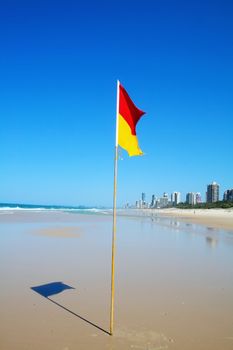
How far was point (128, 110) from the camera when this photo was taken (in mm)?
5965

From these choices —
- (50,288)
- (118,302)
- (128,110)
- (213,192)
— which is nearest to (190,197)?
(213,192)

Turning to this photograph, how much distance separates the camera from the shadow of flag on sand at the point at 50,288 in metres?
7.29

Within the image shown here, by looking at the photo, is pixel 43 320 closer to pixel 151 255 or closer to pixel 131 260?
pixel 131 260

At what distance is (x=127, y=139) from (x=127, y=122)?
331mm

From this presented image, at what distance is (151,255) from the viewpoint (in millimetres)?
12688

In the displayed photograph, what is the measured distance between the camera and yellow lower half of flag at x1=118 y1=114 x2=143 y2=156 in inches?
227

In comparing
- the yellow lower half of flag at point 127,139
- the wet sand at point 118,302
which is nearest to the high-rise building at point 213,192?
the wet sand at point 118,302

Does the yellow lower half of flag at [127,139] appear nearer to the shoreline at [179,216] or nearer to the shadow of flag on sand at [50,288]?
the shadow of flag on sand at [50,288]

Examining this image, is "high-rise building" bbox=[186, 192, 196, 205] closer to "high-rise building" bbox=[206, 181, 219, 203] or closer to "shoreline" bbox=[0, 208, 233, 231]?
"high-rise building" bbox=[206, 181, 219, 203]

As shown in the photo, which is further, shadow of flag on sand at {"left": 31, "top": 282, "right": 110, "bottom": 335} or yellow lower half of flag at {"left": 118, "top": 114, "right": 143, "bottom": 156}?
shadow of flag on sand at {"left": 31, "top": 282, "right": 110, "bottom": 335}

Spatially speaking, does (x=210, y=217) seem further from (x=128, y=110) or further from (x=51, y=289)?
(x=128, y=110)

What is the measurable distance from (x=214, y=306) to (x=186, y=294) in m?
0.90

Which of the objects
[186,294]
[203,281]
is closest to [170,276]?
[203,281]

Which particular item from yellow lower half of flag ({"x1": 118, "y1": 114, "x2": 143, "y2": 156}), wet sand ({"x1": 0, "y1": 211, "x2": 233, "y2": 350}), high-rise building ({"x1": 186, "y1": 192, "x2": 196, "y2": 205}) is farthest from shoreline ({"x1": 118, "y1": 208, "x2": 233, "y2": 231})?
high-rise building ({"x1": 186, "y1": 192, "x2": 196, "y2": 205})
